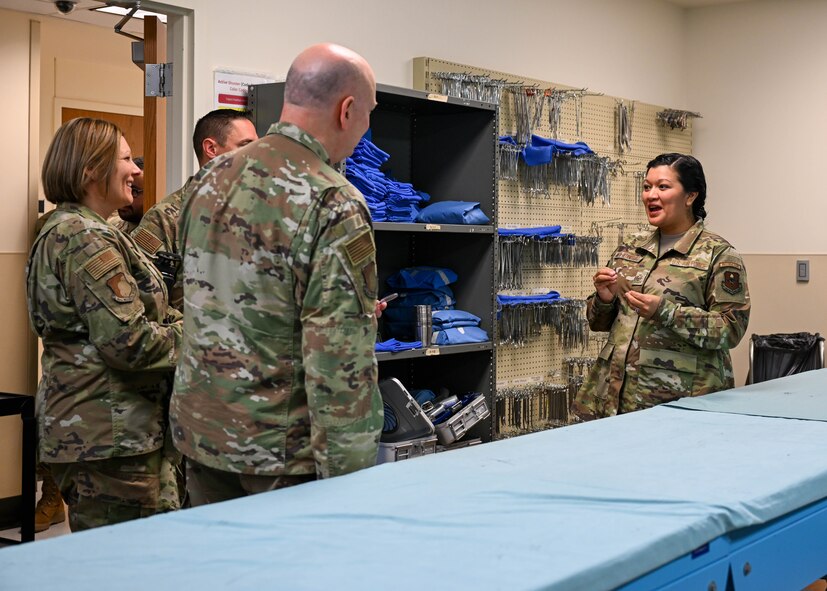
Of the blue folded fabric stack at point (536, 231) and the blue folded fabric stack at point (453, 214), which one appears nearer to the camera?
the blue folded fabric stack at point (453, 214)

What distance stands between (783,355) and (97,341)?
4.37 m

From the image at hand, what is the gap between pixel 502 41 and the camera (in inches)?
214

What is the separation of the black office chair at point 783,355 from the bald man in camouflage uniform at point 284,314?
4.18 meters

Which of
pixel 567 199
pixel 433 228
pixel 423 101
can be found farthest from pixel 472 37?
pixel 433 228

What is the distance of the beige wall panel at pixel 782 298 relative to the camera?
6.44 meters

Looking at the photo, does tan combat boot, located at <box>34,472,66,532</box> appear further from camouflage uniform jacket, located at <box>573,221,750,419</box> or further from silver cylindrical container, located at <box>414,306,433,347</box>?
camouflage uniform jacket, located at <box>573,221,750,419</box>

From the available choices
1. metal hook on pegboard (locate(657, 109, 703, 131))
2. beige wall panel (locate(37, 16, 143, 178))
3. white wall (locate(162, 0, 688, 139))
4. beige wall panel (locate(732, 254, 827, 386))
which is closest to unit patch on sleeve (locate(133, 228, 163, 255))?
white wall (locate(162, 0, 688, 139))

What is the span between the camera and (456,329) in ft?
14.4

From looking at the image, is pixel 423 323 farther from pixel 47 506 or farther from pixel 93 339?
pixel 47 506

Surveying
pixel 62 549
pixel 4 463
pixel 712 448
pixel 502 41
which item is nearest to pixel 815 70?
pixel 502 41

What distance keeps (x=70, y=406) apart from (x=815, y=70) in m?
5.63

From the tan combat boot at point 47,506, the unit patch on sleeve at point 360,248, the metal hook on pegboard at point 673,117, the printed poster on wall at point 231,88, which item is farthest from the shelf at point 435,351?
the metal hook on pegboard at point 673,117

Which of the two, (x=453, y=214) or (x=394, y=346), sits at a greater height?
(x=453, y=214)

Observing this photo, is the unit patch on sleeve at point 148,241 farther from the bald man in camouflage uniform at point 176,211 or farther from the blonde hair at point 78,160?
the blonde hair at point 78,160
